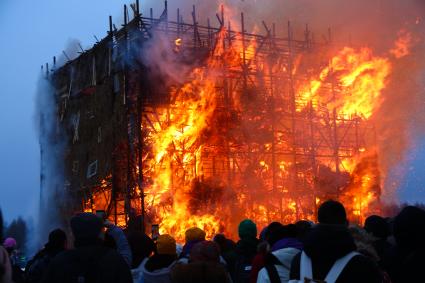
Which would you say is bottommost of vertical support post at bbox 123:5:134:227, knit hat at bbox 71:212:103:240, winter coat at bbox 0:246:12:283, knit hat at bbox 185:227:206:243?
knit hat at bbox 185:227:206:243

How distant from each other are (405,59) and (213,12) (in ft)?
30.2

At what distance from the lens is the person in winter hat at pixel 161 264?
574cm

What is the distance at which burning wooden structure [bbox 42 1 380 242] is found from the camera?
22.9 m

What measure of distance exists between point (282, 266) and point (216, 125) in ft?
63.1

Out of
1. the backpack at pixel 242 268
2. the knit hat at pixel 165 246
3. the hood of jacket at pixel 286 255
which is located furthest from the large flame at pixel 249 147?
the hood of jacket at pixel 286 255

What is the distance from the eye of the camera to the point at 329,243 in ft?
11.8

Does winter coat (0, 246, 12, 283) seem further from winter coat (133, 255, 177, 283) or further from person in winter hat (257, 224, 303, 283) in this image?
winter coat (133, 255, 177, 283)

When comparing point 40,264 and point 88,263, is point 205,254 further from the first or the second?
point 40,264

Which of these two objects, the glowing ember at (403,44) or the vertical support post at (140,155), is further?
the glowing ember at (403,44)

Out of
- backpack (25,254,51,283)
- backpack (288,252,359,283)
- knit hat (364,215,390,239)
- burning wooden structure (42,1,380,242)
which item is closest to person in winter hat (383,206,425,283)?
backpack (288,252,359,283)

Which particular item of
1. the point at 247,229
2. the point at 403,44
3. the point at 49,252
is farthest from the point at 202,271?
the point at 403,44

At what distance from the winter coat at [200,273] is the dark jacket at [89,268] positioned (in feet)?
1.38

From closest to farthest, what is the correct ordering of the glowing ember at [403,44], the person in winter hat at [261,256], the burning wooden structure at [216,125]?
the person in winter hat at [261,256] → the burning wooden structure at [216,125] → the glowing ember at [403,44]

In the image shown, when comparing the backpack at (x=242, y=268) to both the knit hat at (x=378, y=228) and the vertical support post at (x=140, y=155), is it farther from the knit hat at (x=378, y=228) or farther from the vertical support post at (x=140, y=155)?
the vertical support post at (x=140, y=155)
